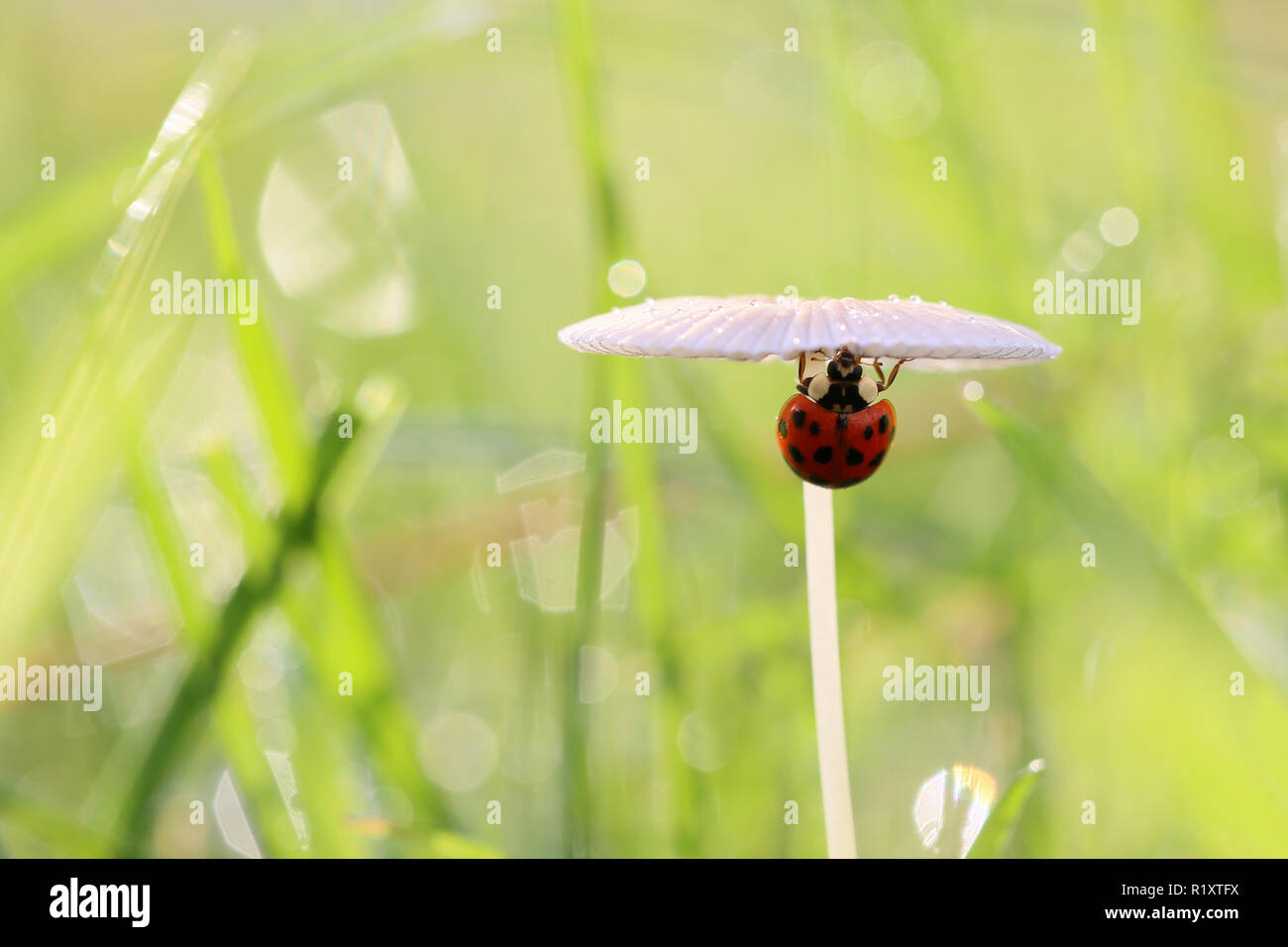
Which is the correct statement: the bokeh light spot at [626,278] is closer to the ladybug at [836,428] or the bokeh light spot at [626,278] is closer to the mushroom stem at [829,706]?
the ladybug at [836,428]

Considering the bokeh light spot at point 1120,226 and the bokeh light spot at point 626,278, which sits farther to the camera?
the bokeh light spot at point 1120,226

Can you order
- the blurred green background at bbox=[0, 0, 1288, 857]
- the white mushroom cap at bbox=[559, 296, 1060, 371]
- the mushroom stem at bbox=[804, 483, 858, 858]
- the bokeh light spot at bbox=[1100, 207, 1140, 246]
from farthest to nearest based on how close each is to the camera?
the bokeh light spot at bbox=[1100, 207, 1140, 246] → the blurred green background at bbox=[0, 0, 1288, 857] → the mushroom stem at bbox=[804, 483, 858, 858] → the white mushroom cap at bbox=[559, 296, 1060, 371]

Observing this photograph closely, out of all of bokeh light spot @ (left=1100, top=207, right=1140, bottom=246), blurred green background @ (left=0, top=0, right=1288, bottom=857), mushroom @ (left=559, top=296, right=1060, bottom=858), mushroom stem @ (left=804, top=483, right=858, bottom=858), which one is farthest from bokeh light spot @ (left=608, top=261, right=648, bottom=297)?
bokeh light spot @ (left=1100, top=207, right=1140, bottom=246)

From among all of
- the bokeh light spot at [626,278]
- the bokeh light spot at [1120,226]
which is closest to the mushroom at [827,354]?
the bokeh light spot at [626,278]

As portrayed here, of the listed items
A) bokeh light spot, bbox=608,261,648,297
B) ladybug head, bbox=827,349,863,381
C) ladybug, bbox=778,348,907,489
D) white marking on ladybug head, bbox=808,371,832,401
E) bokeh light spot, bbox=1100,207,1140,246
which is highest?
bokeh light spot, bbox=1100,207,1140,246

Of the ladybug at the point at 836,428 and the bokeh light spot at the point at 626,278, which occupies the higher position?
the bokeh light spot at the point at 626,278

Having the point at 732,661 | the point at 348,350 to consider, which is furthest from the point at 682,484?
the point at 348,350

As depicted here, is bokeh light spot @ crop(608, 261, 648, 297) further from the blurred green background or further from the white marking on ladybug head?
the white marking on ladybug head

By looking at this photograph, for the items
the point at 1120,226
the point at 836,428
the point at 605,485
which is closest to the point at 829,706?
the point at 836,428

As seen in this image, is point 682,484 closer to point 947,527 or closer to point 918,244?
point 947,527
